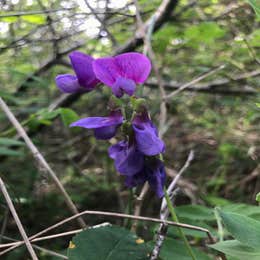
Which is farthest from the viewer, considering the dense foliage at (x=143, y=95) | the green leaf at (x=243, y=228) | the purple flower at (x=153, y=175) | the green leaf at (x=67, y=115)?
the dense foliage at (x=143, y=95)

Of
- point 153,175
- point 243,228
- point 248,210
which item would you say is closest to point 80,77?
point 153,175

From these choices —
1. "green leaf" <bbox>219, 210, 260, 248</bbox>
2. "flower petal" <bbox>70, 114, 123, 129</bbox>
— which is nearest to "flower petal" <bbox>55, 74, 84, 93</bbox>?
"flower petal" <bbox>70, 114, 123, 129</bbox>

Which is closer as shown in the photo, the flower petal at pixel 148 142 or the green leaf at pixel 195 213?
the flower petal at pixel 148 142

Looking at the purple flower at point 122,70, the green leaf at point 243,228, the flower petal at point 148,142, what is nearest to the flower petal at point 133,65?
the purple flower at point 122,70

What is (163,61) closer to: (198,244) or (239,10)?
(239,10)

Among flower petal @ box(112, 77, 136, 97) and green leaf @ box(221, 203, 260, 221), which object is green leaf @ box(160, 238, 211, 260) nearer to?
green leaf @ box(221, 203, 260, 221)

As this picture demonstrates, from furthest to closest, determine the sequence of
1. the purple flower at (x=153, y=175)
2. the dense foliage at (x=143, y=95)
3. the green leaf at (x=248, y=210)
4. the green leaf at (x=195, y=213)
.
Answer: the dense foliage at (x=143, y=95) < the green leaf at (x=195, y=213) < the green leaf at (x=248, y=210) < the purple flower at (x=153, y=175)

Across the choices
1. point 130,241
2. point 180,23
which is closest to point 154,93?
point 180,23

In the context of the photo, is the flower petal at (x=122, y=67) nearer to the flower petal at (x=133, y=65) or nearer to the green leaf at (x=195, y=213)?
the flower petal at (x=133, y=65)
